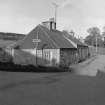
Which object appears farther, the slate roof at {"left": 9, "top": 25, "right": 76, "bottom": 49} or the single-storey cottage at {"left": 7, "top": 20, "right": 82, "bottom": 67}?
the slate roof at {"left": 9, "top": 25, "right": 76, "bottom": 49}

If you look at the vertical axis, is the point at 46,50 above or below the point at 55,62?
above

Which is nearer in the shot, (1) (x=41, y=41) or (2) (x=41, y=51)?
(2) (x=41, y=51)

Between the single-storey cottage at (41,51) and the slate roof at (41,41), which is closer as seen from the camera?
the single-storey cottage at (41,51)

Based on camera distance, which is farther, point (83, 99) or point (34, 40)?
point (34, 40)

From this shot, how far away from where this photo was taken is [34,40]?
2398cm

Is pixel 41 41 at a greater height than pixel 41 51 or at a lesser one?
greater

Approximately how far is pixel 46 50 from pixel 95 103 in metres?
15.8

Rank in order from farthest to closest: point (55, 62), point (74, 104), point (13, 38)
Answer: point (13, 38)
point (55, 62)
point (74, 104)

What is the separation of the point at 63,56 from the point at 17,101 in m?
16.4

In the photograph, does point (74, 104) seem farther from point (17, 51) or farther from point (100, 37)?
point (100, 37)

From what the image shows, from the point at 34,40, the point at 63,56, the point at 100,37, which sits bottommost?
the point at 63,56

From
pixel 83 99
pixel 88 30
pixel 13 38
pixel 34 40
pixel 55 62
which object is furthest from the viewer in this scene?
pixel 88 30

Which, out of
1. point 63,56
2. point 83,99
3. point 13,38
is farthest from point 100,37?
point 83,99

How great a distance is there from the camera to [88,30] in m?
107
